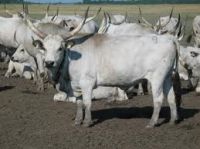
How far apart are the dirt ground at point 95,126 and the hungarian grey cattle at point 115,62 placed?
453 millimetres

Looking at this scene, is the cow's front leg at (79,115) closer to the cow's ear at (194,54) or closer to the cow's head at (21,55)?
the cow's ear at (194,54)

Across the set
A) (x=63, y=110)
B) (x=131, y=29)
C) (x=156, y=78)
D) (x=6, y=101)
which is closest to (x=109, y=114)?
(x=63, y=110)

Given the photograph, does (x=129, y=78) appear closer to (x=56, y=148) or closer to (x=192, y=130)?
(x=192, y=130)

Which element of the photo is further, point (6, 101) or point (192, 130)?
point (6, 101)

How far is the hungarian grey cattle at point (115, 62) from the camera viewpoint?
37.4 ft

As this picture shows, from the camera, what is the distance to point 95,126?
11.7 m

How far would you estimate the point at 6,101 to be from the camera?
47.8 feet

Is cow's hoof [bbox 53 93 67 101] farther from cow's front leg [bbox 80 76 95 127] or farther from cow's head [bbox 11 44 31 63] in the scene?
cow's head [bbox 11 44 31 63]

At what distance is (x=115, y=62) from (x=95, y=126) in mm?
1363

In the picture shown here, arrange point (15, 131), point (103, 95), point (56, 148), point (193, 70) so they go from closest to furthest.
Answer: point (56, 148)
point (15, 131)
point (103, 95)
point (193, 70)

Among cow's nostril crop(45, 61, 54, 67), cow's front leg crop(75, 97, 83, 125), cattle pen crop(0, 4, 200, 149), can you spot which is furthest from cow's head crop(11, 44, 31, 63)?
cow's nostril crop(45, 61, 54, 67)

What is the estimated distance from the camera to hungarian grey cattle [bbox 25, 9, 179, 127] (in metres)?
11.4

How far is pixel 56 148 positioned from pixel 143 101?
5.17 metres

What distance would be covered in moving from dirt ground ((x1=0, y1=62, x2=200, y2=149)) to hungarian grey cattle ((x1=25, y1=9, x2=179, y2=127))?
453 millimetres
